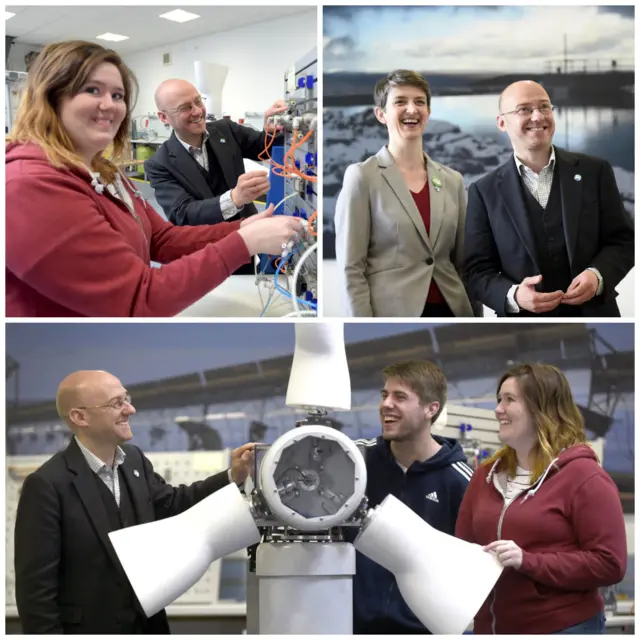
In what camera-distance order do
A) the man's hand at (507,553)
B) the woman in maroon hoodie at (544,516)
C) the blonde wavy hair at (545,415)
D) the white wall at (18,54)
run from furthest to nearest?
the blonde wavy hair at (545,415)
the white wall at (18,54)
the woman in maroon hoodie at (544,516)
the man's hand at (507,553)

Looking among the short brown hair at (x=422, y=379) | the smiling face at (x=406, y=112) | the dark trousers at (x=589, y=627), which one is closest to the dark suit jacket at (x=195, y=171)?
the smiling face at (x=406, y=112)

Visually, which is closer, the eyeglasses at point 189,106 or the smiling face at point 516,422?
the eyeglasses at point 189,106

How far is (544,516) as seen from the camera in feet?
7.00

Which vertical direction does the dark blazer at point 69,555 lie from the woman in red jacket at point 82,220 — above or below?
below

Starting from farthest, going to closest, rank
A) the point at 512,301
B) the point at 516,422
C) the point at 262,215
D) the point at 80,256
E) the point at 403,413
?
the point at 403,413
the point at 516,422
the point at 512,301
the point at 262,215
the point at 80,256

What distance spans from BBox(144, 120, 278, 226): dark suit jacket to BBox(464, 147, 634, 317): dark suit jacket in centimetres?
59

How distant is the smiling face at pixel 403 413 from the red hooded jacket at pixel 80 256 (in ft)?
2.61

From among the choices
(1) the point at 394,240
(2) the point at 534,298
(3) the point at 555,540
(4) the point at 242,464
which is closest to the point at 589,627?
(3) the point at 555,540

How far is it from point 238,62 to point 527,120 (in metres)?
0.77

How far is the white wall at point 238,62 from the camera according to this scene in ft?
6.87

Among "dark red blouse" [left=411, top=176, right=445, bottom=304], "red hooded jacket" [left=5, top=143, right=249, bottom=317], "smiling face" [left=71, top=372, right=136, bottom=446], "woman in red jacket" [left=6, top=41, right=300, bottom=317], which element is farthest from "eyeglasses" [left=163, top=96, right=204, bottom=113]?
"smiling face" [left=71, top=372, right=136, bottom=446]

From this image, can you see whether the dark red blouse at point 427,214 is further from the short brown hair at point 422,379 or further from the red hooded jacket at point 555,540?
the red hooded jacket at point 555,540

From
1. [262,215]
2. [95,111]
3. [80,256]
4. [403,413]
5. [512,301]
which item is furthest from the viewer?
[403,413]

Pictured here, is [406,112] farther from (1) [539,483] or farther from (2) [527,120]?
(1) [539,483]
